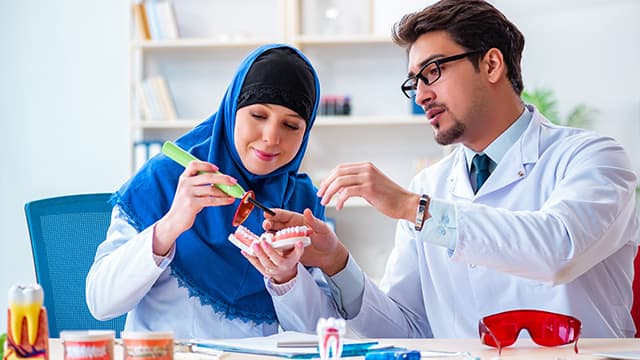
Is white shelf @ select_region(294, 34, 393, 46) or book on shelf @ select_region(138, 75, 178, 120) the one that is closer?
white shelf @ select_region(294, 34, 393, 46)

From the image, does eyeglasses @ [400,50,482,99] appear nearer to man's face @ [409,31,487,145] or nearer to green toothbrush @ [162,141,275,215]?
man's face @ [409,31,487,145]

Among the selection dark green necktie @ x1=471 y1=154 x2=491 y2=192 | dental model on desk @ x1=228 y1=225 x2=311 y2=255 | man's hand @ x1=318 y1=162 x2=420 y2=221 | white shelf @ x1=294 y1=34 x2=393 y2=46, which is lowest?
dental model on desk @ x1=228 y1=225 x2=311 y2=255

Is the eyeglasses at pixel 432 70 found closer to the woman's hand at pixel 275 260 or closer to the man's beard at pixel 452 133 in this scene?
the man's beard at pixel 452 133

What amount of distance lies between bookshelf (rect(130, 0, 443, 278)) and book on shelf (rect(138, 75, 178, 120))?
29 mm

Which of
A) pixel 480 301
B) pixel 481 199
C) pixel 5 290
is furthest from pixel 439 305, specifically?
pixel 5 290

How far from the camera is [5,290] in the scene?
15.6 ft

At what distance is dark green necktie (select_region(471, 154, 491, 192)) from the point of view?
89.9 inches

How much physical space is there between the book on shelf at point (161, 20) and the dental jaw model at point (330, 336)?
3600 mm

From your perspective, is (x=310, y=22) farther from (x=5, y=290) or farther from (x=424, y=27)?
(x=424, y=27)

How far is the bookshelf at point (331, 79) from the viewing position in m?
4.78

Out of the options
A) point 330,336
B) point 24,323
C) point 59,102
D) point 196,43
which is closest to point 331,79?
point 196,43

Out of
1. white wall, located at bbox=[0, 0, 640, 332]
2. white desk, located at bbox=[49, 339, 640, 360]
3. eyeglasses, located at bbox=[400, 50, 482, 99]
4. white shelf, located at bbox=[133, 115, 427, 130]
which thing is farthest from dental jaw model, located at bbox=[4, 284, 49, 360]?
white wall, located at bbox=[0, 0, 640, 332]

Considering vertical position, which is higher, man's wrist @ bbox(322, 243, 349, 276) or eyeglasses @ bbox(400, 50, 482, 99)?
eyeglasses @ bbox(400, 50, 482, 99)

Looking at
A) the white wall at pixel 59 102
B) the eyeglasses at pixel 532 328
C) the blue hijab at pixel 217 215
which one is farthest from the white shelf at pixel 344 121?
the eyeglasses at pixel 532 328
